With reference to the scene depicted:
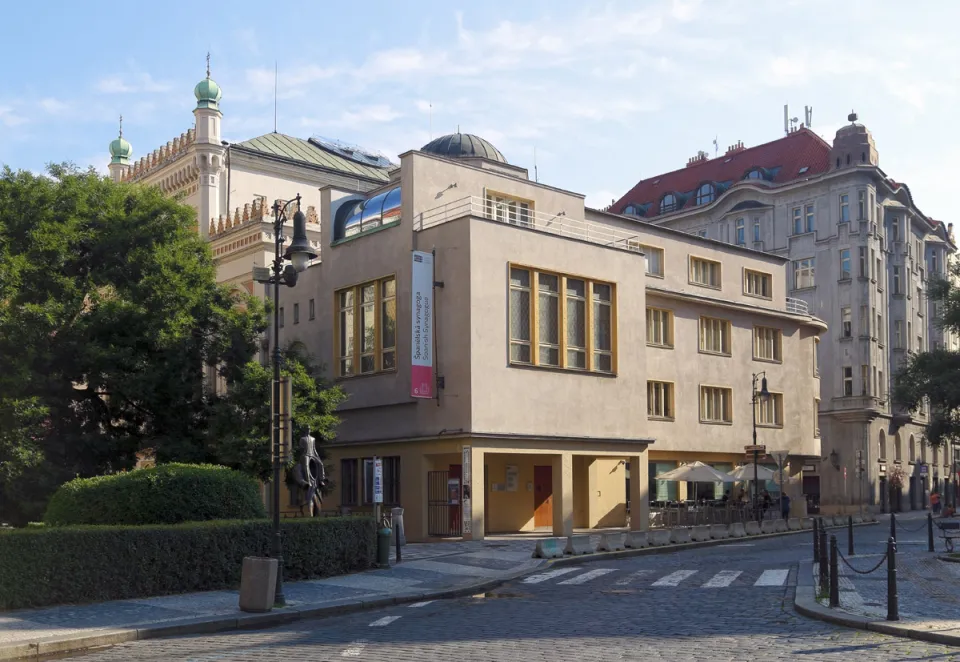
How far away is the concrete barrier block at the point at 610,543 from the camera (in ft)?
92.9

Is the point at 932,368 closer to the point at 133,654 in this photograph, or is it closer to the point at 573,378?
the point at 573,378

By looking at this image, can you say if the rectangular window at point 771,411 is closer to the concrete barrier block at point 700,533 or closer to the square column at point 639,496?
the square column at point 639,496

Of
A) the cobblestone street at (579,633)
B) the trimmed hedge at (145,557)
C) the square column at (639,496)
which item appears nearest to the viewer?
the cobblestone street at (579,633)

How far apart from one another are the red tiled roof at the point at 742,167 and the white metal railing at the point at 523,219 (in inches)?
1280

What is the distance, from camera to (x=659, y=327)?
151ft

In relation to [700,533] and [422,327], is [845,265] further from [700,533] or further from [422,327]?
[422,327]

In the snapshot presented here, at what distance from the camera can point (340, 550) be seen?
21953 millimetres

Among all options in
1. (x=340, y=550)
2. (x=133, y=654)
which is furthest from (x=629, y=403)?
(x=133, y=654)

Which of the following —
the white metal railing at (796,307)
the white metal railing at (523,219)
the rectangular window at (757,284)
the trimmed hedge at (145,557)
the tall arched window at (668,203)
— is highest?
the tall arched window at (668,203)

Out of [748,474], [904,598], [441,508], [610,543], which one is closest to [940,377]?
[748,474]

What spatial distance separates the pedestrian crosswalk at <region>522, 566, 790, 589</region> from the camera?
19.8 metres

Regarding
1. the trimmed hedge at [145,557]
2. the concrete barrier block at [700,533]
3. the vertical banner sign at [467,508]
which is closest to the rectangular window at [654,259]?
the concrete barrier block at [700,533]

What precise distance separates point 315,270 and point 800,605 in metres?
30.1

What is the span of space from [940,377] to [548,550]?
966 inches
